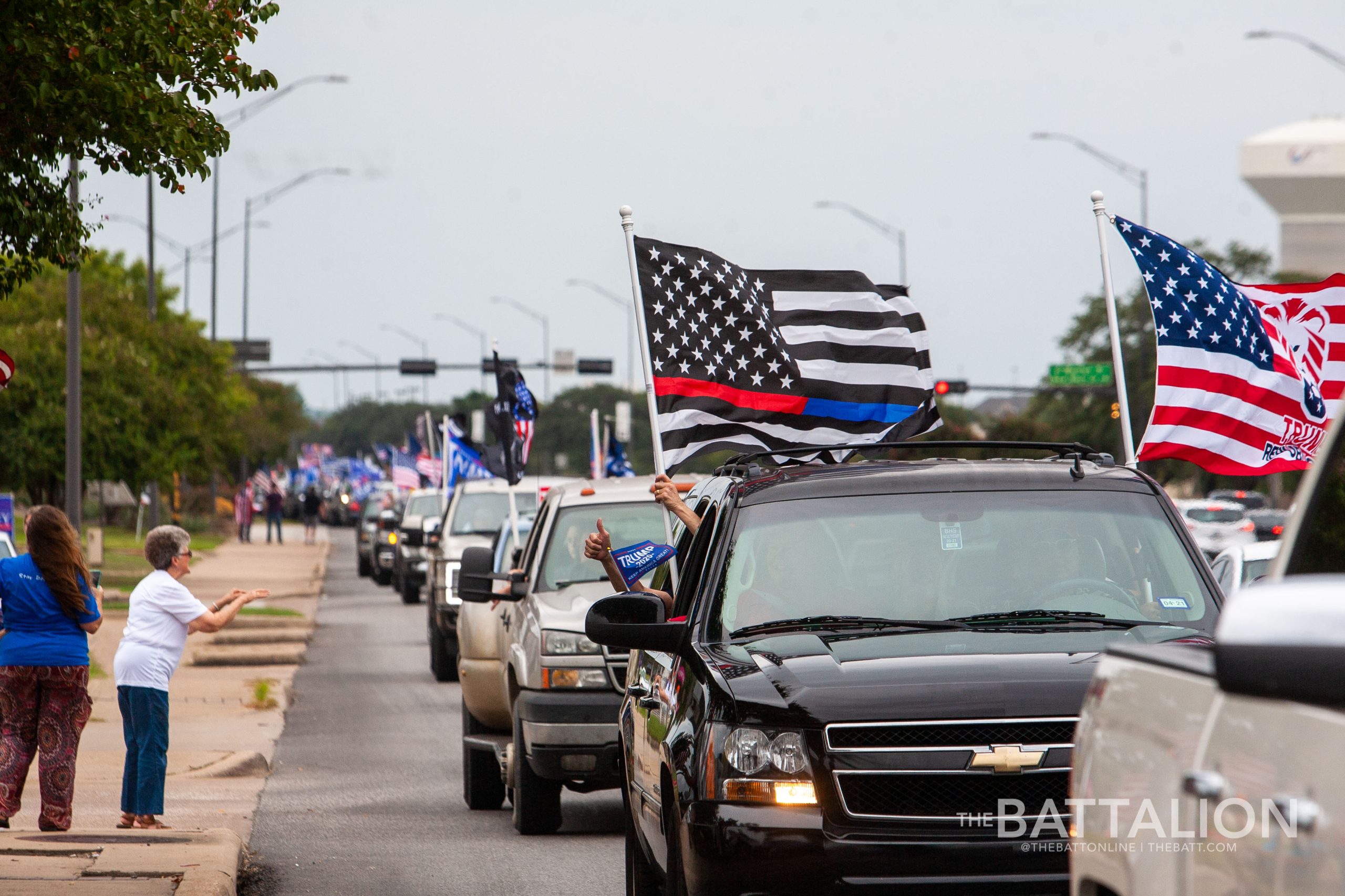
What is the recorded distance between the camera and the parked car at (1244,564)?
1204cm

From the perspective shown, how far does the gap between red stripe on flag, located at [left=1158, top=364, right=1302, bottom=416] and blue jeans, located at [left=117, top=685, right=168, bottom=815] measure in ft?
18.4

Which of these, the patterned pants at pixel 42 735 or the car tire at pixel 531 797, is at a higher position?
the patterned pants at pixel 42 735

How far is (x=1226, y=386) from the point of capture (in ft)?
33.6

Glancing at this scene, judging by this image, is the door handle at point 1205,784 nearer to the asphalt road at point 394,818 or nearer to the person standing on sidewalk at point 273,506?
the asphalt road at point 394,818

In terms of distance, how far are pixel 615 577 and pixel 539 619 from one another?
68.8 inches

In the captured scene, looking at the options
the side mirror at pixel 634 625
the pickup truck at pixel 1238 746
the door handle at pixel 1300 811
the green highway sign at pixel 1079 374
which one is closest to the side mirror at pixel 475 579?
the side mirror at pixel 634 625

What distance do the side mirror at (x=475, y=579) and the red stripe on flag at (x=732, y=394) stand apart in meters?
2.73

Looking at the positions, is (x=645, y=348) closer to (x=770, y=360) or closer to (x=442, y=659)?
(x=770, y=360)

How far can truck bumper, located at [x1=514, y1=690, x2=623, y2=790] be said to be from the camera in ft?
33.9

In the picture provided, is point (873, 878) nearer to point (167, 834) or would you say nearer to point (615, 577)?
point (615, 577)

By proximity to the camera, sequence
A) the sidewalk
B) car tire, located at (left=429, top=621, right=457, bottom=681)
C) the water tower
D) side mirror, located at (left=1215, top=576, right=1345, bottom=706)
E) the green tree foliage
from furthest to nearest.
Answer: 1. the water tower
2. the green tree foliage
3. car tire, located at (left=429, top=621, right=457, bottom=681)
4. the sidewalk
5. side mirror, located at (left=1215, top=576, right=1345, bottom=706)

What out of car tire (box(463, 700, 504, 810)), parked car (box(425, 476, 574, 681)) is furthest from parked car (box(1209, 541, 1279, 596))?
parked car (box(425, 476, 574, 681))

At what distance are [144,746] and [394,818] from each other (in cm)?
227

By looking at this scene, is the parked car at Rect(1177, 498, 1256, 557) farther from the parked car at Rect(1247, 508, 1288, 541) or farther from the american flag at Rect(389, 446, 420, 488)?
→ the american flag at Rect(389, 446, 420, 488)
